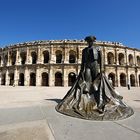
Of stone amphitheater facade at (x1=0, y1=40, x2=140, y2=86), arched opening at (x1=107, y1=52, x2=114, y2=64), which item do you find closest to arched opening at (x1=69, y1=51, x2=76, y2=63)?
stone amphitheater facade at (x1=0, y1=40, x2=140, y2=86)

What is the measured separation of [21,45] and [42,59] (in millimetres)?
5491

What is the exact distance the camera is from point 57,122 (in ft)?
10.5

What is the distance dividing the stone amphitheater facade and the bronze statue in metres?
21.2

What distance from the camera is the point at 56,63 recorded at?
26.6m

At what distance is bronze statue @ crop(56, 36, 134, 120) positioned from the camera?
12.1 feet

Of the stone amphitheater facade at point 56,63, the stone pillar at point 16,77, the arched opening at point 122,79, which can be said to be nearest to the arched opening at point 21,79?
the stone amphitheater facade at point 56,63

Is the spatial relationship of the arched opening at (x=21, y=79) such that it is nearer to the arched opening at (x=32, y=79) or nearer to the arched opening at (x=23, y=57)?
the arched opening at (x=32, y=79)

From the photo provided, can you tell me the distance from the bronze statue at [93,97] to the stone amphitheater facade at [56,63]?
21163 mm

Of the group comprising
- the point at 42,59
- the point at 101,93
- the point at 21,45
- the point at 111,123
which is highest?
the point at 21,45

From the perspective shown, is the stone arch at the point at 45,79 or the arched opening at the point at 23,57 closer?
the stone arch at the point at 45,79

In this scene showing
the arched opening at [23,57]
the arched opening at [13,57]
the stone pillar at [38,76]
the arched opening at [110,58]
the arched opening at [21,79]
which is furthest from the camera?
the arched opening at [110,58]

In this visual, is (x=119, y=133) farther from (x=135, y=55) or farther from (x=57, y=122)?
(x=135, y=55)

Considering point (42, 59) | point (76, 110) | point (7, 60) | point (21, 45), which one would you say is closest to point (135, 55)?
point (42, 59)

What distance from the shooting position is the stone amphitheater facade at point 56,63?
1044 inches
